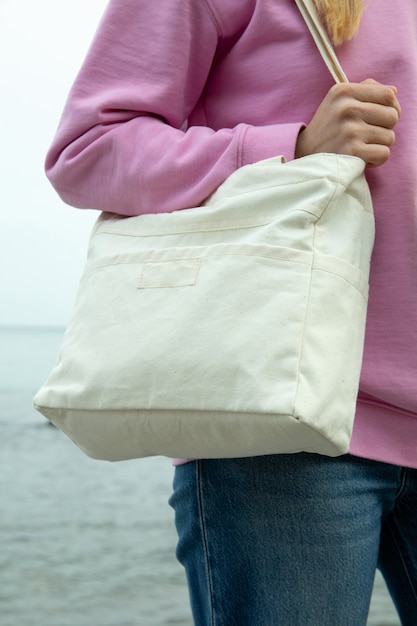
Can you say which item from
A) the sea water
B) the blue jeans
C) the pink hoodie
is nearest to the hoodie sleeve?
the pink hoodie

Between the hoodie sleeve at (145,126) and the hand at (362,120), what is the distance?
1.6 inches

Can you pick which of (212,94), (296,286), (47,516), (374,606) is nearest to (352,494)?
(296,286)

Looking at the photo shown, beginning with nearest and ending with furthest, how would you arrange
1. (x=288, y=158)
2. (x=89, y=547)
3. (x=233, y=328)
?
(x=233, y=328), (x=288, y=158), (x=89, y=547)

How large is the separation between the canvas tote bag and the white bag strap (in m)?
0.09

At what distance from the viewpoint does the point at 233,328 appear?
642 mm

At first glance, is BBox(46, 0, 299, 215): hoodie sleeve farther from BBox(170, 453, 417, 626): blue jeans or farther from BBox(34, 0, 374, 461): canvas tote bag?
BBox(170, 453, 417, 626): blue jeans

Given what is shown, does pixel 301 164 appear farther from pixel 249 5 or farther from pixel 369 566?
pixel 369 566

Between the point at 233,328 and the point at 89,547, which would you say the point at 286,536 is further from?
the point at 89,547

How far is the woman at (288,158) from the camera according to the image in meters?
0.73

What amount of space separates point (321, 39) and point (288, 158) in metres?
0.11

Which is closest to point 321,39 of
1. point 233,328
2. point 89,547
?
point 233,328

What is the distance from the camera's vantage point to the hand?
727 mm

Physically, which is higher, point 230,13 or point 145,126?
point 230,13

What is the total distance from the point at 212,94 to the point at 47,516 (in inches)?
194
